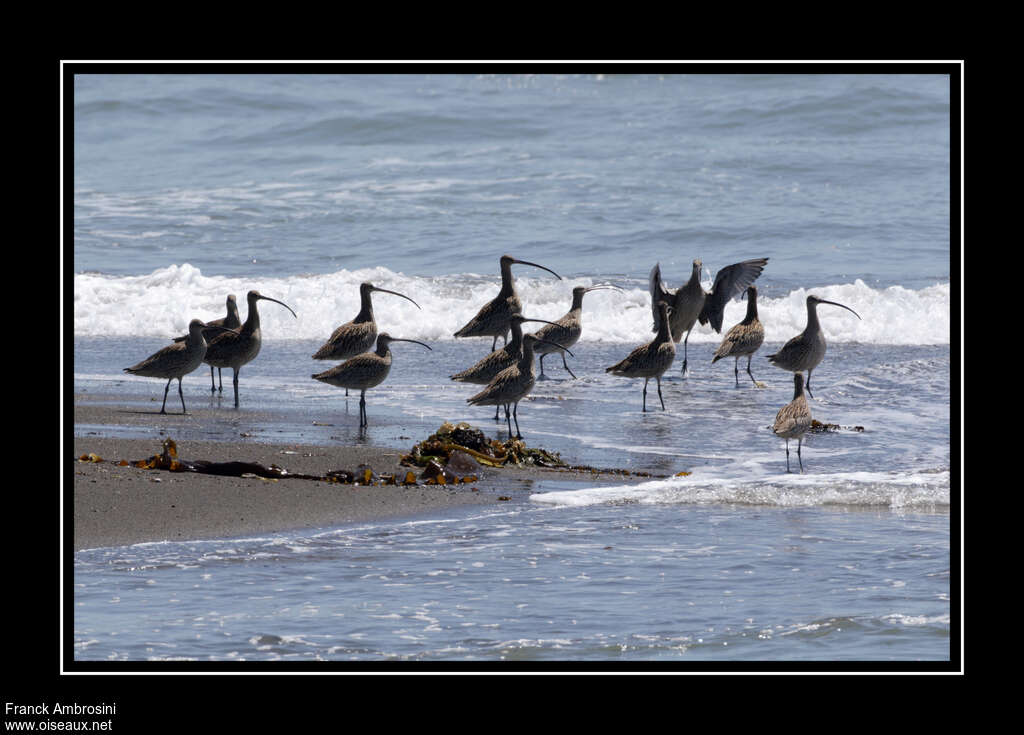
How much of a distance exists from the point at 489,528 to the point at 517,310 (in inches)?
255

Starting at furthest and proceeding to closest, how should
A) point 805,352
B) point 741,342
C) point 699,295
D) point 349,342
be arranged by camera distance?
1. point 699,295
2. point 741,342
3. point 805,352
4. point 349,342

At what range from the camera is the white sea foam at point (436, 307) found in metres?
16.3

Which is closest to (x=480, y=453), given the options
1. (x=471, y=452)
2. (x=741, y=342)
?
(x=471, y=452)

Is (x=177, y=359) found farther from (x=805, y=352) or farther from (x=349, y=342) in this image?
(x=805, y=352)

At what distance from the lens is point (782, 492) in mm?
8469

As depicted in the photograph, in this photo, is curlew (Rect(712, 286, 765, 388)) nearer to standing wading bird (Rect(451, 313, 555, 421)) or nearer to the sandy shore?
standing wading bird (Rect(451, 313, 555, 421))

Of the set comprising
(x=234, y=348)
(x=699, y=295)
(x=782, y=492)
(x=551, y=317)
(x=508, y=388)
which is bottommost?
(x=782, y=492)

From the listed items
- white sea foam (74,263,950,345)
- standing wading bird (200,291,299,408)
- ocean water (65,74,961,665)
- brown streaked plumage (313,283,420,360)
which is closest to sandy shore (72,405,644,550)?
ocean water (65,74,961,665)

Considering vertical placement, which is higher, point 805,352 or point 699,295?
point 699,295

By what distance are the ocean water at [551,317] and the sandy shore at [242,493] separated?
9.5 inches

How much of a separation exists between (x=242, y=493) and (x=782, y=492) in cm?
332

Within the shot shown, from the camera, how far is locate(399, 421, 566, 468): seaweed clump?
29.7ft

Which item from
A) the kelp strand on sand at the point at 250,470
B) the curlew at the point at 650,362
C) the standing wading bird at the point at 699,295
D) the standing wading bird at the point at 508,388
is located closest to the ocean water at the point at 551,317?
the curlew at the point at 650,362

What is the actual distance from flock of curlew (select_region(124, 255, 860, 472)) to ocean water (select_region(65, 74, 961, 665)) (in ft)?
1.11
